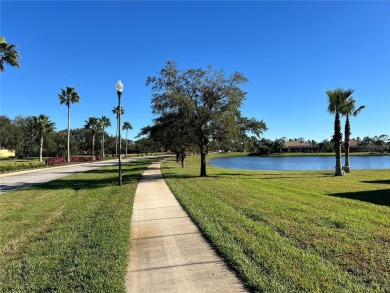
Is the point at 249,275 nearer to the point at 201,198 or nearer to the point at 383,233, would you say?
the point at 383,233

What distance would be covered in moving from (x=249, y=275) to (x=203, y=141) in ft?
51.7

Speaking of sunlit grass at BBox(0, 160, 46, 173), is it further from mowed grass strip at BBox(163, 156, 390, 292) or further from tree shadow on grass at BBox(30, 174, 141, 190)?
mowed grass strip at BBox(163, 156, 390, 292)

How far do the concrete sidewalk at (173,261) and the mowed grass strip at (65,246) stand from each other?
22cm

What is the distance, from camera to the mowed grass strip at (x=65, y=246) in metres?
4.18

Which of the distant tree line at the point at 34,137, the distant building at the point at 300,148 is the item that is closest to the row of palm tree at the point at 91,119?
the distant tree line at the point at 34,137

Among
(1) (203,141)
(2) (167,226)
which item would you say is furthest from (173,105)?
(2) (167,226)

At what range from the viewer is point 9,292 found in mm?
3961

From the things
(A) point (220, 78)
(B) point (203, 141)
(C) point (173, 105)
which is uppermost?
(A) point (220, 78)

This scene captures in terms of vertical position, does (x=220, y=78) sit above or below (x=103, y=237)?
above

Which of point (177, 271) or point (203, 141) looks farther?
point (203, 141)

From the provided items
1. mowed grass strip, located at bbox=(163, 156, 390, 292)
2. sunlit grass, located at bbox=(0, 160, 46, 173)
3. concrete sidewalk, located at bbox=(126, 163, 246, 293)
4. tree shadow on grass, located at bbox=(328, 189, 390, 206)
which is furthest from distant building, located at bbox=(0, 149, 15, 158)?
concrete sidewalk, located at bbox=(126, 163, 246, 293)

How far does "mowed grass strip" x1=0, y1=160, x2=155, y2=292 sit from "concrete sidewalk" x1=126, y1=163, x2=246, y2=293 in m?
0.22

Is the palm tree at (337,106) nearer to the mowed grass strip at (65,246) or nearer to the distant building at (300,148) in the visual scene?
the mowed grass strip at (65,246)

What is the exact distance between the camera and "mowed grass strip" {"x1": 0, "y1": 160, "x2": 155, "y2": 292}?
4184mm
